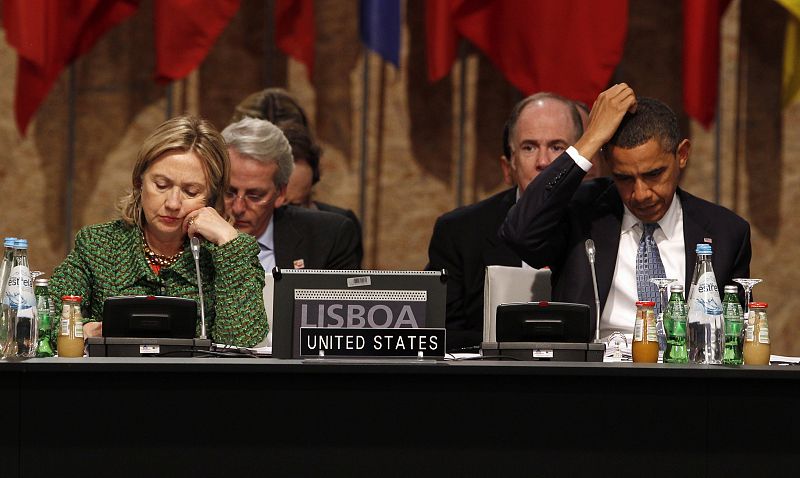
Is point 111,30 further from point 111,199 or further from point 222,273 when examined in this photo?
point 222,273

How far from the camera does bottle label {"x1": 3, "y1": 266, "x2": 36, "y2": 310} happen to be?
2.47 metres

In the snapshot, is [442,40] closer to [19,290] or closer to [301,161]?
[301,161]

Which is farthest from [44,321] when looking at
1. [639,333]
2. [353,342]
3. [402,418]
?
[639,333]

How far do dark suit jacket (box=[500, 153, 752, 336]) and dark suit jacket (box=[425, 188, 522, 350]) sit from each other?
0.38m

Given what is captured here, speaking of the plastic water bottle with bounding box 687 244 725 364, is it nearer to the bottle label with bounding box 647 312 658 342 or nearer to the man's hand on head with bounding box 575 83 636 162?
the bottle label with bounding box 647 312 658 342

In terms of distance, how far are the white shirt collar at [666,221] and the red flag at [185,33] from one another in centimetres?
210

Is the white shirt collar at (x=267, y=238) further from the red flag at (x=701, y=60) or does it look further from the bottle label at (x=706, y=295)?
the red flag at (x=701, y=60)

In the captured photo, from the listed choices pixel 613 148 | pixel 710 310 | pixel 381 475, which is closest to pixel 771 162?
pixel 613 148

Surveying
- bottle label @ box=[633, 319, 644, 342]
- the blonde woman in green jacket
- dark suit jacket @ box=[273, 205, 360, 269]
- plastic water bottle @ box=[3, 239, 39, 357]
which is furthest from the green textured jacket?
bottle label @ box=[633, 319, 644, 342]

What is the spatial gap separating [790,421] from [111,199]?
11.3ft

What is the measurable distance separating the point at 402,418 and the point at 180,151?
121 cm

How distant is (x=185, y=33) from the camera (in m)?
4.82

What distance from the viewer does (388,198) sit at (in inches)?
205

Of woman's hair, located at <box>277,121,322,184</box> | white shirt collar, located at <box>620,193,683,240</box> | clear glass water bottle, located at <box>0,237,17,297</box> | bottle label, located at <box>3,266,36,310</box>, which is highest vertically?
woman's hair, located at <box>277,121,322,184</box>
